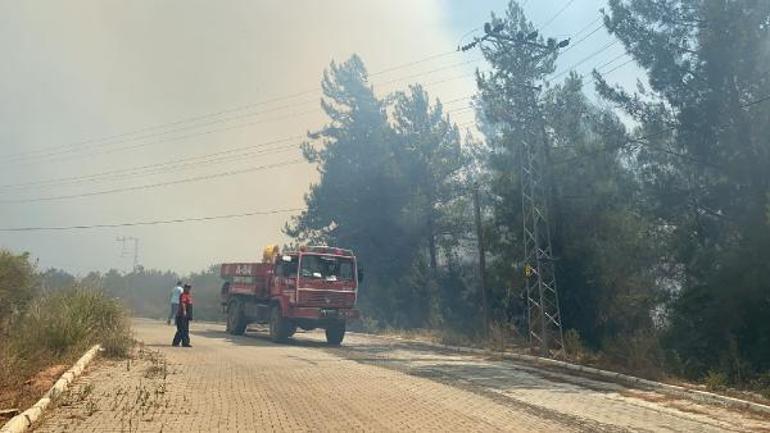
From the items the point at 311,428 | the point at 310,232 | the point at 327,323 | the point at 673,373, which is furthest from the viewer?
the point at 310,232

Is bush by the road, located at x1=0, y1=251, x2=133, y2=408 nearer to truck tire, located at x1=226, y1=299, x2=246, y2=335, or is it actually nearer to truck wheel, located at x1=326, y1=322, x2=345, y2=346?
truck wheel, located at x1=326, y1=322, x2=345, y2=346

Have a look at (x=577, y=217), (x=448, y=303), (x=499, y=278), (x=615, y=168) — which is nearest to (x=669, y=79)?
(x=615, y=168)

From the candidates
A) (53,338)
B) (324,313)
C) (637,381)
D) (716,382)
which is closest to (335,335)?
(324,313)

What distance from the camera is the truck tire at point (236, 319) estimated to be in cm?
2306

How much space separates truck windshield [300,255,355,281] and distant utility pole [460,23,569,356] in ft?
19.1

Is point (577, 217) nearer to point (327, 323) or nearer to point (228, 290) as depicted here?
point (327, 323)

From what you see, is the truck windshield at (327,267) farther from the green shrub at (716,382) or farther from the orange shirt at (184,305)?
the green shrub at (716,382)

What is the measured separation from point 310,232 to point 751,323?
24.5 metres

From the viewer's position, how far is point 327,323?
2003 cm

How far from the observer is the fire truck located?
19422 millimetres

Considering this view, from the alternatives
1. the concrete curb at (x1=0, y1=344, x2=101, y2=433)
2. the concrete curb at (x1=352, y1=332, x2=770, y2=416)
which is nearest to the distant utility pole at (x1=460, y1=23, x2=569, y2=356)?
the concrete curb at (x1=352, y1=332, x2=770, y2=416)

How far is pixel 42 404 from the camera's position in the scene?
7680 mm

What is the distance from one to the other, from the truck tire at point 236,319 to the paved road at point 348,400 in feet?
25.2

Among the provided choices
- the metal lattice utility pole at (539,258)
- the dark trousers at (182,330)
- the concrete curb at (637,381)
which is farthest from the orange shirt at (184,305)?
the metal lattice utility pole at (539,258)
